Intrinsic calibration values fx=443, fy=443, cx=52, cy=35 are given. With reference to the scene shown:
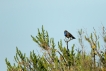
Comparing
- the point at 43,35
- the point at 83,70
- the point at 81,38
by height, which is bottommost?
the point at 83,70

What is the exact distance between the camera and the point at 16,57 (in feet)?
78.0

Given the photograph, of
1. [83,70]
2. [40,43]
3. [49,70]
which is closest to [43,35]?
[40,43]

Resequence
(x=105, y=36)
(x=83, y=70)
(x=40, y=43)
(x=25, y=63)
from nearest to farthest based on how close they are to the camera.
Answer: (x=83, y=70) < (x=105, y=36) < (x=40, y=43) < (x=25, y=63)

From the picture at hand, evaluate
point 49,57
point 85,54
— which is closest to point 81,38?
point 85,54

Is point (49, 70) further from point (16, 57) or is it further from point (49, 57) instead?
point (16, 57)

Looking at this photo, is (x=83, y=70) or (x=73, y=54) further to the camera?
(x=73, y=54)

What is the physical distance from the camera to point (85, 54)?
645 inches

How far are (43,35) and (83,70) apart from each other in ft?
22.6

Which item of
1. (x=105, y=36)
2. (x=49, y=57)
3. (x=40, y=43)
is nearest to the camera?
(x=105, y=36)

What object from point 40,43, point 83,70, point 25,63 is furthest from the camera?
point 25,63

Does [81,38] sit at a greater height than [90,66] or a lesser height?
greater

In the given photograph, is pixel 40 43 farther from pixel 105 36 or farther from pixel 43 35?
pixel 105 36

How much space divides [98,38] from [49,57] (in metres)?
2.47

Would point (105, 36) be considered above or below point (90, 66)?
above
